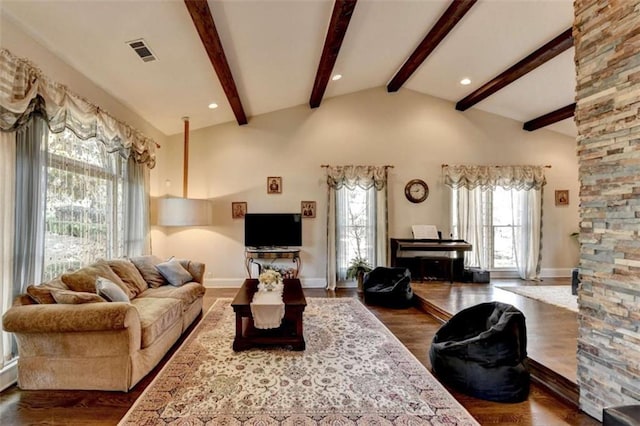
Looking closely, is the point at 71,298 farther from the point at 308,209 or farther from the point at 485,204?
the point at 485,204

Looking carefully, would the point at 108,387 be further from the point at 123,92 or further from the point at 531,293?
the point at 531,293

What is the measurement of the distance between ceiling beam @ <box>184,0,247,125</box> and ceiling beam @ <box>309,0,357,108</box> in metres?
1.28

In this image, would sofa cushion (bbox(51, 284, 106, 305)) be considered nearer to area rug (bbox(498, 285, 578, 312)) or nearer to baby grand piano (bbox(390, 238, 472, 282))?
baby grand piano (bbox(390, 238, 472, 282))

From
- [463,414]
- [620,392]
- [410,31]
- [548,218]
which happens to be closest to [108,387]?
[463,414]

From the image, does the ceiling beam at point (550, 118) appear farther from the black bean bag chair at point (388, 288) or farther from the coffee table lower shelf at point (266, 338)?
the coffee table lower shelf at point (266, 338)

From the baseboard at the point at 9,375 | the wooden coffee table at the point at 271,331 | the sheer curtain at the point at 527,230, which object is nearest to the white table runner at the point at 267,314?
the wooden coffee table at the point at 271,331

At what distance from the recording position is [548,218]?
6.54 meters

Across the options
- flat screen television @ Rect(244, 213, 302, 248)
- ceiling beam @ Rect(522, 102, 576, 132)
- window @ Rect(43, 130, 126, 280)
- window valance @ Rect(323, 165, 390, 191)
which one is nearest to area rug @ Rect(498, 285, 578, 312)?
window valance @ Rect(323, 165, 390, 191)

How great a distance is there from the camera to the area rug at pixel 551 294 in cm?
448

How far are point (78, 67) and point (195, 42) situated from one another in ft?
4.34

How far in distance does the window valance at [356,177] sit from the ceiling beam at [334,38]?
5.09 ft

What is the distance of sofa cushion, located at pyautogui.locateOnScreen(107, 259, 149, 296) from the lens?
3.57 meters

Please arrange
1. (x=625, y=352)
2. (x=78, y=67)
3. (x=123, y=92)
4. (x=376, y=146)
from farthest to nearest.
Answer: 1. (x=376, y=146)
2. (x=123, y=92)
3. (x=78, y=67)
4. (x=625, y=352)

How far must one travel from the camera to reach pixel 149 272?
4.08 meters
